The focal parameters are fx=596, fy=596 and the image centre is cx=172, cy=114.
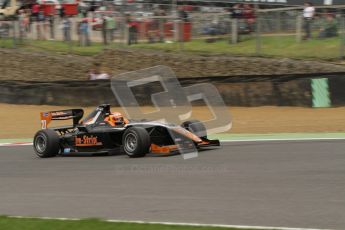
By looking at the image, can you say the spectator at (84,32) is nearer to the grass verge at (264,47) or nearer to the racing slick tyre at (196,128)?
the grass verge at (264,47)

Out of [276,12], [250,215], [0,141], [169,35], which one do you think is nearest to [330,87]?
[276,12]

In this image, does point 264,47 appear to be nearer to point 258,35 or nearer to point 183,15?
point 258,35

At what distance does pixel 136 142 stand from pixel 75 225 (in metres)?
4.88

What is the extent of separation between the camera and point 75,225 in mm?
5605

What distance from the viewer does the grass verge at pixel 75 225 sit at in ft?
17.8

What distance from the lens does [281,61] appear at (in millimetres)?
20578

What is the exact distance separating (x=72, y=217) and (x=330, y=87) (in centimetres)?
1261

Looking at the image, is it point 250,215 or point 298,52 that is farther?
point 298,52

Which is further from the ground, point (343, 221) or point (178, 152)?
point (343, 221)

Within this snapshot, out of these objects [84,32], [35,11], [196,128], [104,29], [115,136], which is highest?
[35,11]

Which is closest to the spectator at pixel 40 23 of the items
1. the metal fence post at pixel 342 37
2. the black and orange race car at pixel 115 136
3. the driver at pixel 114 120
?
the metal fence post at pixel 342 37

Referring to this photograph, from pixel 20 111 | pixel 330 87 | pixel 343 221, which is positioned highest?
pixel 343 221

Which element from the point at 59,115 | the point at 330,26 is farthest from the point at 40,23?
the point at 59,115

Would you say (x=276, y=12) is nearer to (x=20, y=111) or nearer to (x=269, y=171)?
(x=20, y=111)
